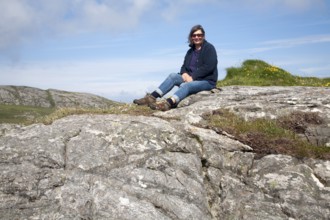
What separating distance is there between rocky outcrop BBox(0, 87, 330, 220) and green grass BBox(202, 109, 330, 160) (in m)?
0.37

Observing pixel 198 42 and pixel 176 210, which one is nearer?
pixel 176 210

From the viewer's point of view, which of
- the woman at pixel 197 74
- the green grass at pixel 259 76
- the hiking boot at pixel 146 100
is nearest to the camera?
the hiking boot at pixel 146 100

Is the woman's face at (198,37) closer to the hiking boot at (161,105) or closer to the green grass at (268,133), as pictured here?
the hiking boot at (161,105)

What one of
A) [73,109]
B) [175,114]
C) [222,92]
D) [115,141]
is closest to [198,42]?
[222,92]

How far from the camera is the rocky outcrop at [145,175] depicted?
8289 millimetres

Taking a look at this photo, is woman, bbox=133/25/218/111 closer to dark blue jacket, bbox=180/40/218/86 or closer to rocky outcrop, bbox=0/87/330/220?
dark blue jacket, bbox=180/40/218/86

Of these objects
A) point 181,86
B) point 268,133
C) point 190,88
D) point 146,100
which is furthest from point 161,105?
point 268,133

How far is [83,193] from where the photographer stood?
8445 millimetres

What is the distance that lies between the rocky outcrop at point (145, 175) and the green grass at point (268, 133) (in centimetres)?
37

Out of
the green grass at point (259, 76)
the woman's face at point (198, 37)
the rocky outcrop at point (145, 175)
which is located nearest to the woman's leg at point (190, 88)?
the woman's face at point (198, 37)

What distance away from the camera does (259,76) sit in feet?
94.1

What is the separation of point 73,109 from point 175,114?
14.3ft

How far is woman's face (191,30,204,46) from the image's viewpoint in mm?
16453

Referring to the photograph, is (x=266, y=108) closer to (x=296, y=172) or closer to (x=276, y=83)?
(x=296, y=172)
